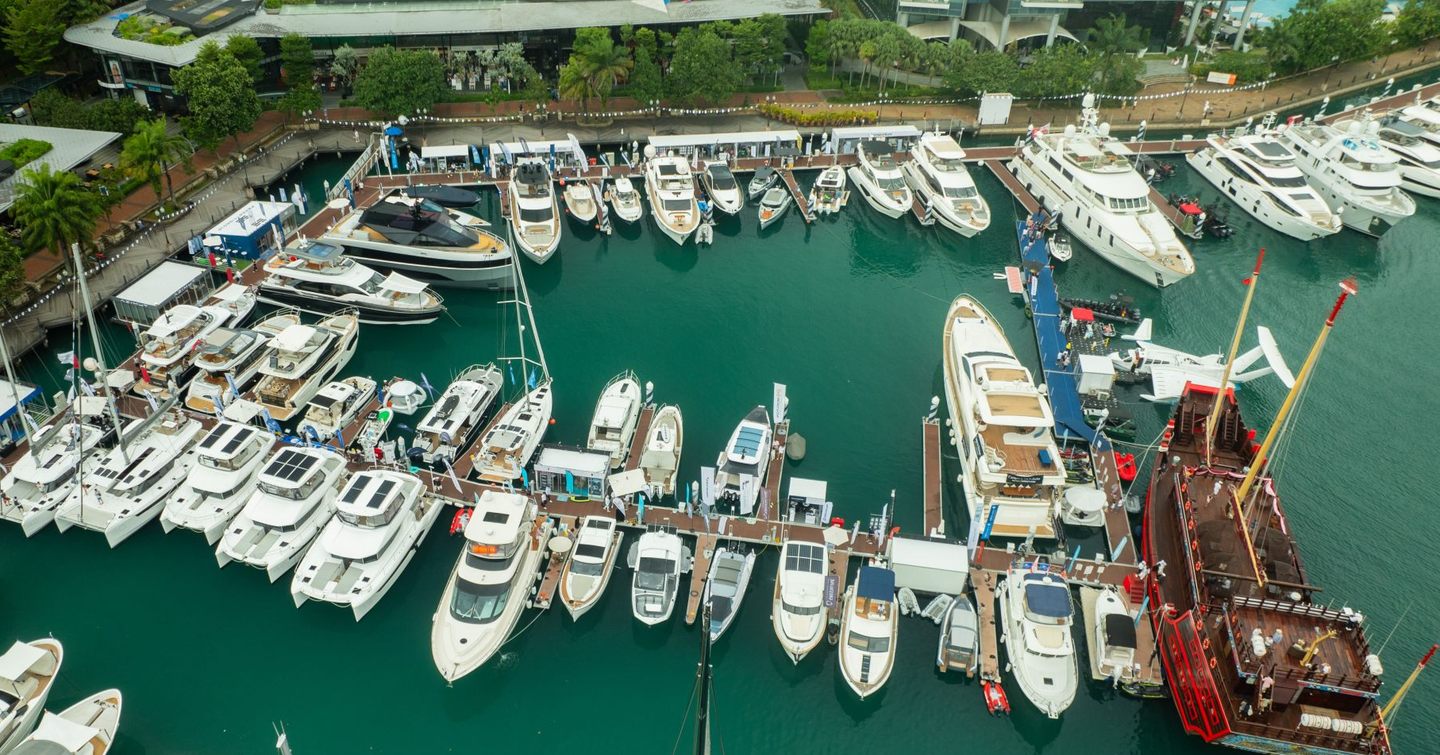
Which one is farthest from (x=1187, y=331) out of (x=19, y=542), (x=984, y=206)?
(x=19, y=542)

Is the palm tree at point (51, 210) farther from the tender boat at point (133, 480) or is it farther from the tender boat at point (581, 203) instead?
the tender boat at point (581, 203)

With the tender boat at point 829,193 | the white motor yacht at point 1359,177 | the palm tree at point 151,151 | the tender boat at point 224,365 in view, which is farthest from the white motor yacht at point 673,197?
the white motor yacht at point 1359,177

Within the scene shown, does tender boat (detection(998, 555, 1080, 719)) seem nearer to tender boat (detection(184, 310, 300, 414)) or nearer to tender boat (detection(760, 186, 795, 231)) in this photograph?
tender boat (detection(760, 186, 795, 231))

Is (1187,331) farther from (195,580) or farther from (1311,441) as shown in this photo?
(195,580)

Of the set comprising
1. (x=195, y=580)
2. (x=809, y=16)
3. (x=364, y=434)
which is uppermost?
(x=809, y=16)

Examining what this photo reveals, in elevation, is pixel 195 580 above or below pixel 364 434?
below

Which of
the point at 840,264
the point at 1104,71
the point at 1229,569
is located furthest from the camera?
the point at 1104,71

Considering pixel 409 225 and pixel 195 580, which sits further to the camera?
pixel 409 225
